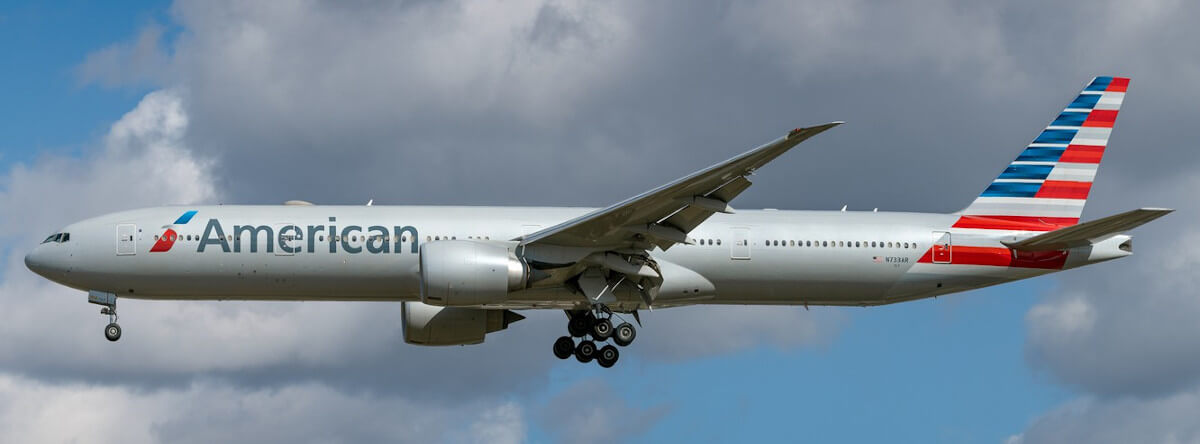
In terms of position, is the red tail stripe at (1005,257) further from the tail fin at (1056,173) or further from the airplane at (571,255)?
the tail fin at (1056,173)

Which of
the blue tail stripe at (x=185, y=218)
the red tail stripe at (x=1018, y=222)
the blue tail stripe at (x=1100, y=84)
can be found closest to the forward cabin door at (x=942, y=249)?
the red tail stripe at (x=1018, y=222)

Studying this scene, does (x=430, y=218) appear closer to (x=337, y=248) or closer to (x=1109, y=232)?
(x=337, y=248)

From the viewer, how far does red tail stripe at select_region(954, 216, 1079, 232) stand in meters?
40.9

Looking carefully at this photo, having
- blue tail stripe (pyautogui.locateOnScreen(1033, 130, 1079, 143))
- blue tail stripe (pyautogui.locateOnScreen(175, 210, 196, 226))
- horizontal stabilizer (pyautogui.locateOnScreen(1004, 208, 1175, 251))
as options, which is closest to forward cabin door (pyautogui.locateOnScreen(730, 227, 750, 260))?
horizontal stabilizer (pyautogui.locateOnScreen(1004, 208, 1175, 251))

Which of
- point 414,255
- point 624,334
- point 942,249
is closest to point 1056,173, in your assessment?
point 942,249

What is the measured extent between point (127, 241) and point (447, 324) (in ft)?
28.9

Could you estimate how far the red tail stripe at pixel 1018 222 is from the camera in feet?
134

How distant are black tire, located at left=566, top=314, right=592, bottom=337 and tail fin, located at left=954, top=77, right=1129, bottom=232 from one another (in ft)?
31.8

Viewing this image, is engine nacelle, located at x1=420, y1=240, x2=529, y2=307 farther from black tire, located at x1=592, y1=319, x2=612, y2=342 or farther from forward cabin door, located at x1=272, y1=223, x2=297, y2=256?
black tire, located at x1=592, y1=319, x2=612, y2=342

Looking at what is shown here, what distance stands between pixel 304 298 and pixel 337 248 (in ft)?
5.27

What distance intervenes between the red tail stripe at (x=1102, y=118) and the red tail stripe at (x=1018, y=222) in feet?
10.1

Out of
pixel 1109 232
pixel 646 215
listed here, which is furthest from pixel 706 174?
pixel 1109 232

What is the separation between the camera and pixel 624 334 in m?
39.5

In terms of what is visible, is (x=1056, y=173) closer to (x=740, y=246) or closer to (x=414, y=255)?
(x=740, y=246)
